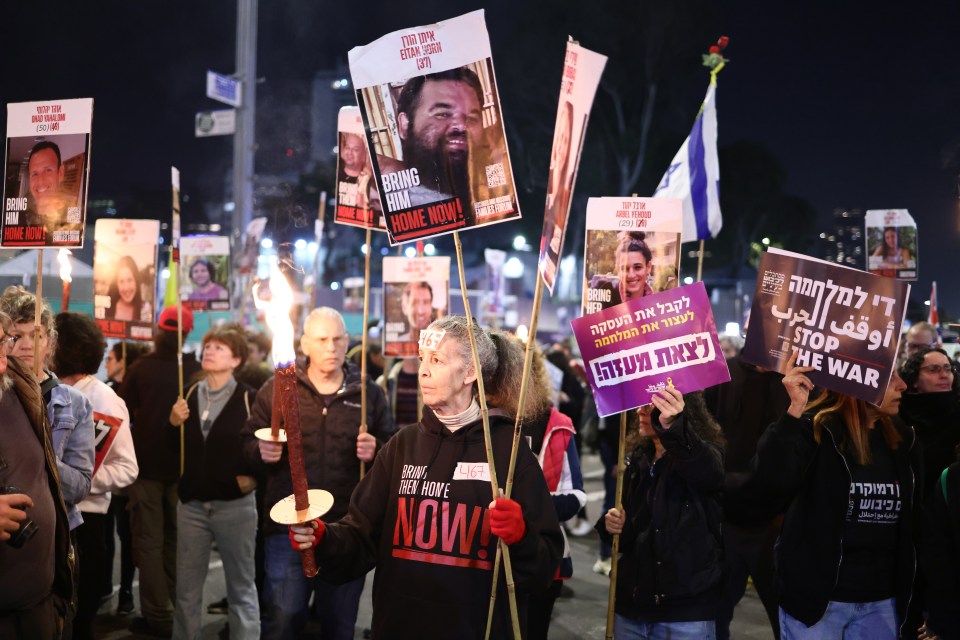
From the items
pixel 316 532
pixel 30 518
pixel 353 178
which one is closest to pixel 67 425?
pixel 30 518

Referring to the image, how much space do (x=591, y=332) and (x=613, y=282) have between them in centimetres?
106

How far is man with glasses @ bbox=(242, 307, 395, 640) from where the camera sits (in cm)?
477

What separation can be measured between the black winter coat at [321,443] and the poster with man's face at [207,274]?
5687 millimetres

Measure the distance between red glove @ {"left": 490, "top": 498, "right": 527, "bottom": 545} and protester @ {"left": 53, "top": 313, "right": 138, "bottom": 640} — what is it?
2.98m

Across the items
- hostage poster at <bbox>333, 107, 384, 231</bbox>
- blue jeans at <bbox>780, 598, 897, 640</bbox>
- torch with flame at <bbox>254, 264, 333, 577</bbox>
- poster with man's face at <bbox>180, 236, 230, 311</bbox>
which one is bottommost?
blue jeans at <bbox>780, 598, 897, 640</bbox>

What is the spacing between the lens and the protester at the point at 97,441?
498 centimetres

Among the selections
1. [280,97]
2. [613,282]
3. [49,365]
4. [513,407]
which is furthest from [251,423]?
[280,97]

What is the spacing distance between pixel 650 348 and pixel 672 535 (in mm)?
870

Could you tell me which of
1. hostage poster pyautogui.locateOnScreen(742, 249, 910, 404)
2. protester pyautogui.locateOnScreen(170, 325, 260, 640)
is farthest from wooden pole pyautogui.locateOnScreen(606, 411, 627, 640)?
protester pyautogui.locateOnScreen(170, 325, 260, 640)

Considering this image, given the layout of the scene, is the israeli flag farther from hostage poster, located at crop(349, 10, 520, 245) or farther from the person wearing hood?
the person wearing hood

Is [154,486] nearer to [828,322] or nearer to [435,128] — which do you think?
[435,128]

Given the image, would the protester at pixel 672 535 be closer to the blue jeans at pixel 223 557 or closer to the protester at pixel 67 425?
the protester at pixel 67 425

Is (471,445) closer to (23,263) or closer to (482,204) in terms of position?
(482,204)

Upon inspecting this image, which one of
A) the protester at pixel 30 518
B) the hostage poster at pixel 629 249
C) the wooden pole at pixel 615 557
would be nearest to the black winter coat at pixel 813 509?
the wooden pole at pixel 615 557
